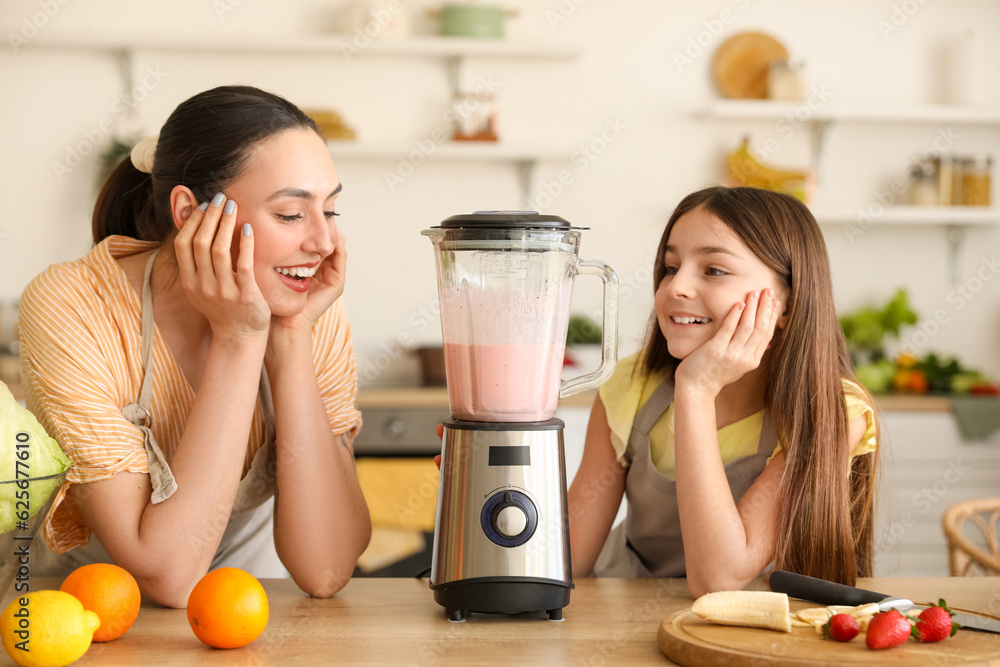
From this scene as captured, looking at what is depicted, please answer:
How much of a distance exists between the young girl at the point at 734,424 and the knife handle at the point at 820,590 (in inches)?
3.7

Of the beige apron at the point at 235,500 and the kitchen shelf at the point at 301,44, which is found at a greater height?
the kitchen shelf at the point at 301,44

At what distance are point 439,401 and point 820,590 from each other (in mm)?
1936

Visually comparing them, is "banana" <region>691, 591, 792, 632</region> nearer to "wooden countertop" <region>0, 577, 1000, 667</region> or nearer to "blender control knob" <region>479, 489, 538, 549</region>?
"wooden countertop" <region>0, 577, 1000, 667</region>

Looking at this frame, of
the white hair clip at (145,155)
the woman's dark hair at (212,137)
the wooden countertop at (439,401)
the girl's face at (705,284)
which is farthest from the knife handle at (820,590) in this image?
the wooden countertop at (439,401)

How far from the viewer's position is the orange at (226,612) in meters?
0.82

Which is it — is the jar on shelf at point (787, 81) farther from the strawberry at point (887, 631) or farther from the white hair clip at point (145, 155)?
the strawberry at point (887, 631)

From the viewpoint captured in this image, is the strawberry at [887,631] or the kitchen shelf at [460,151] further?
the kitchen shelf at [460,151]

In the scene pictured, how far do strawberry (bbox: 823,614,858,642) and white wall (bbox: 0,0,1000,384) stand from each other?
2596mm

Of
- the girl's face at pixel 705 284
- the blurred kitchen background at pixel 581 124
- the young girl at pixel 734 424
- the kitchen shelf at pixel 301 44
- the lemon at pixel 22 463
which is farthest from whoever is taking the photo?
the blurred kitchen background at pixel 581 124

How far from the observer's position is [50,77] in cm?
321

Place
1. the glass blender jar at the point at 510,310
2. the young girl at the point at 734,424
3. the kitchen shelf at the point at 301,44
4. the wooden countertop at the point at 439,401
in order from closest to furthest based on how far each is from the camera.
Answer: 1. the glass blender jar at the point at 510,310
2. the young girl at the point at 734,424
3. the wooden countertop at the point at 439,401
4. the kitchen shelf at the point at 301,44

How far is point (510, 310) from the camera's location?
104cm

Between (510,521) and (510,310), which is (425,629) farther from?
(510,310)

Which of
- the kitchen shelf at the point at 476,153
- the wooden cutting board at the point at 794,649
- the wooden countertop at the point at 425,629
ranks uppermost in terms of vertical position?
the kitchen shelf at the point at 476,153
